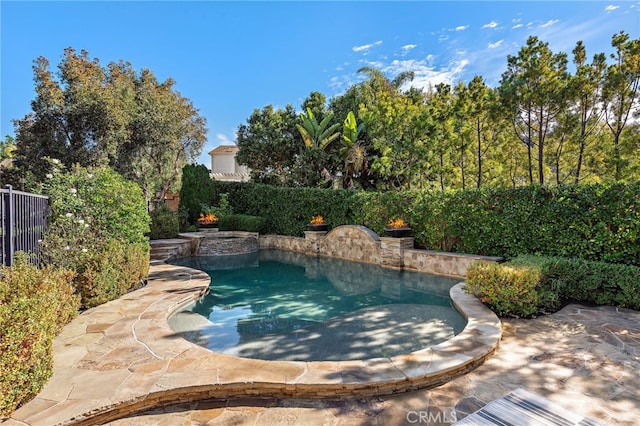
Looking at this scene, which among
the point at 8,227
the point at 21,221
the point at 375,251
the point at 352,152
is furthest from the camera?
the point at 352,152

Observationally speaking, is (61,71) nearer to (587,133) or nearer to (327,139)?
(327,139)

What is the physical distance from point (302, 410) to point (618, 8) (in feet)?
41.5

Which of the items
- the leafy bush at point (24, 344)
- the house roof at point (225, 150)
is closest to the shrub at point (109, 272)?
the leafy bush at point (24, 344)

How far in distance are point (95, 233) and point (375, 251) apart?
8281 mm

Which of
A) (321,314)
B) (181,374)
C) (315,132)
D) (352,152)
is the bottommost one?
(321,314)

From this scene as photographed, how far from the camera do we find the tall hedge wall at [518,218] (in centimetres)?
677

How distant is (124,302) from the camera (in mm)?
6262

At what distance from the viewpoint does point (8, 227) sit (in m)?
4.90

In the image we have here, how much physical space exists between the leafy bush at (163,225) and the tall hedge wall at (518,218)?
23.5ft

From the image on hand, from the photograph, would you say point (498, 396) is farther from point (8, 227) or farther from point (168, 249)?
point (168, 249)

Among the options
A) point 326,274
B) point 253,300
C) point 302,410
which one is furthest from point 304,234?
point 302,410

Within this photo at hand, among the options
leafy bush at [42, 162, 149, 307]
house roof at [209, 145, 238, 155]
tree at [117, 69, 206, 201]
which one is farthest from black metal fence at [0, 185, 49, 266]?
house roof at [209, 145, 238, 155]

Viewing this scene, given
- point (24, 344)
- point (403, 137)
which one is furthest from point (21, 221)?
point (403, 137)

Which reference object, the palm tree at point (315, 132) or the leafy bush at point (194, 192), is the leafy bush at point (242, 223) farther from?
the palm tree at point (315, 132)
